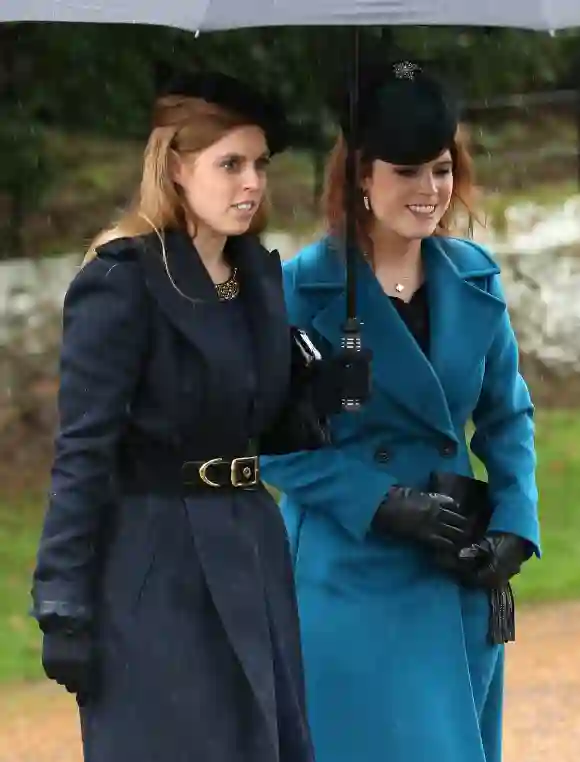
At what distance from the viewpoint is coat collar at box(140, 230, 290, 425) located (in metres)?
3.27

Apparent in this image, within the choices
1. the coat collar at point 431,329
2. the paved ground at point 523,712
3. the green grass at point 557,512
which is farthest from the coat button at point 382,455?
the green grass at point 557,512

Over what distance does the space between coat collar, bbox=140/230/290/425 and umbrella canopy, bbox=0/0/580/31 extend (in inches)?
16.1

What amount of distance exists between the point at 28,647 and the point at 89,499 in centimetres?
337

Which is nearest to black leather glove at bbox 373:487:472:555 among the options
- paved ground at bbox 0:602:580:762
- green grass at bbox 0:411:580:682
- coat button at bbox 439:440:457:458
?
coat button at bbox 439:440:457:458

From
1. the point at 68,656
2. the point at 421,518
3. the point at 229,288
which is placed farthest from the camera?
the point at 421,518

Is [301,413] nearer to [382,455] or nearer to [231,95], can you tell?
[382,455]

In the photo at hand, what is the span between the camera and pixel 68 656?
3.14 meters

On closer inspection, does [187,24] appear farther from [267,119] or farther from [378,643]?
[378,643]

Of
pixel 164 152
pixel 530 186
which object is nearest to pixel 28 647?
pixel 164 152

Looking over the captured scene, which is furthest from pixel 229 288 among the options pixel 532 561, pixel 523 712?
pixel 532 561

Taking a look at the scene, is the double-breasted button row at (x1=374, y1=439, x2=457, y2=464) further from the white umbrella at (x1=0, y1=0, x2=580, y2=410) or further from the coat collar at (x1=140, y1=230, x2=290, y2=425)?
the white umbrella at (x1=0, y1=0, x2=580, y2=410)

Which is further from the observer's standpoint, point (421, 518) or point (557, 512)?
point (557, 512)

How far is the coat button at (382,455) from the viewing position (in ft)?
12.4

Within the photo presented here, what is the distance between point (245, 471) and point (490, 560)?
2.21ft
